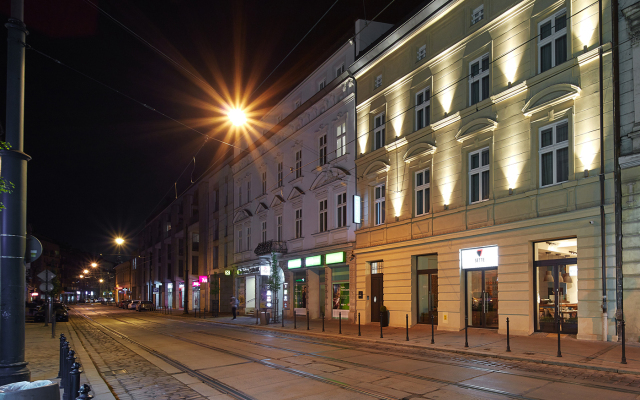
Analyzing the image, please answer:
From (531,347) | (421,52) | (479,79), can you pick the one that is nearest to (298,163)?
(421,52)

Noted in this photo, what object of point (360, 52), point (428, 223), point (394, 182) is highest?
point (360, 52)

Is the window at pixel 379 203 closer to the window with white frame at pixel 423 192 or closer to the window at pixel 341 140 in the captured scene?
the window with white frame at pixel 423 192

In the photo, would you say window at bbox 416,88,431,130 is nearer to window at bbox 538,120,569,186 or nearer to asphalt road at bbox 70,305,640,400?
window at bbox 538,120,569,186

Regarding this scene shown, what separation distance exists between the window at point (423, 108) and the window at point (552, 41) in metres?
6.15

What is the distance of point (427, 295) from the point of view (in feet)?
77.4

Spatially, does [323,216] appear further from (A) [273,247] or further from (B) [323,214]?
(A) [273,247]

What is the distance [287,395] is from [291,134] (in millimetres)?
29362

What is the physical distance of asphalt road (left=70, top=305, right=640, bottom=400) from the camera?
9.09m

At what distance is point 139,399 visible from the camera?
9.30 meters

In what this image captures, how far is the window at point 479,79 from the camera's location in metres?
20.1

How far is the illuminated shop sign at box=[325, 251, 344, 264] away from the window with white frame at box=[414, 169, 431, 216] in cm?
727

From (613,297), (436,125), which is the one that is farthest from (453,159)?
(613,297)

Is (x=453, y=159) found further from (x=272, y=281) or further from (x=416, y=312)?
(x=272, y=281)

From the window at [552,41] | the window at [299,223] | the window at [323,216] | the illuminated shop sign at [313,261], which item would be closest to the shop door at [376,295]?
the illuminated shop sign at [313,261]
